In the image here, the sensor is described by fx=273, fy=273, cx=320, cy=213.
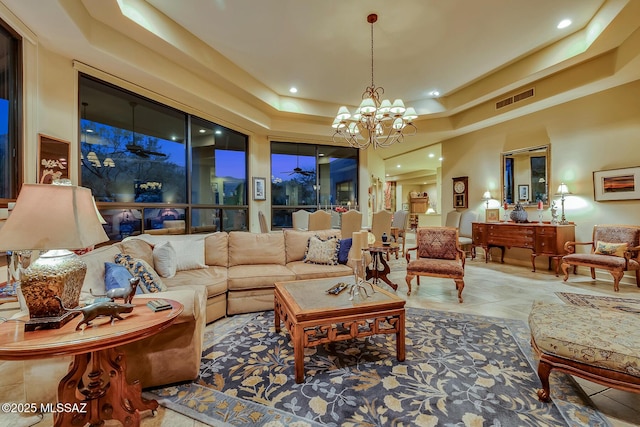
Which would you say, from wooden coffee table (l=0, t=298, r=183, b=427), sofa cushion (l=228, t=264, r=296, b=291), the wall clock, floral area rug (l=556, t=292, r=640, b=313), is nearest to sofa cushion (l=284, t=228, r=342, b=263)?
sofa cushion (l=228, t=264, r=296, b=291)

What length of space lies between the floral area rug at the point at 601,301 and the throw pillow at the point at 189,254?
4.54 metres

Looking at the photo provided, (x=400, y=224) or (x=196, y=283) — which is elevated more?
(x=400, y=224)

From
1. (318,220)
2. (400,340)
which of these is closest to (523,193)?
(318,220)

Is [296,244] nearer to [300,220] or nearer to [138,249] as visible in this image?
[138,249]

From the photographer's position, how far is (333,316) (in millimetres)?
1958

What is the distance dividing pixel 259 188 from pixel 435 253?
4.36m

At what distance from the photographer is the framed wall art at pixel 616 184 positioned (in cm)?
413

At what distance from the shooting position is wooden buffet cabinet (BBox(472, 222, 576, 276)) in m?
4.70

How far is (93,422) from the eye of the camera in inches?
53.9

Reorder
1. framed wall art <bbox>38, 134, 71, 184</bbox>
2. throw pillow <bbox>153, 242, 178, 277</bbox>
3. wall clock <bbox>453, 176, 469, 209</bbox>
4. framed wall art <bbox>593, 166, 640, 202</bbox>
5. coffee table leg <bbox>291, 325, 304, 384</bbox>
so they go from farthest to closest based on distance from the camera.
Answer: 1. wall clock <bbox>453, 176, 469, 209</bbox>
2. framed wall art <bbox>593, 166, 640, 202</bbox>
3. framed wall art <bbox>38, 134, 71, 184</bbox>
4. throw pillow <bbox>153, 242, 178, 277</bbox>
5. coffee table leg <bbox>291, 325, 304, 384</bbox>

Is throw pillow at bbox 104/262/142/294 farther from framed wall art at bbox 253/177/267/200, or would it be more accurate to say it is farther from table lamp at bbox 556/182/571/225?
table lamp at bbox 556/182/571/225

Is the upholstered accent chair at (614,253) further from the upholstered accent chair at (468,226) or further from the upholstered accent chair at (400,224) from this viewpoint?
the upholstered accent chair at (400,224)

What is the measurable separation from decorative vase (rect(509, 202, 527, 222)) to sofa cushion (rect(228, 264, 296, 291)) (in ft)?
15.7

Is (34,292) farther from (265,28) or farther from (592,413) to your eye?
(265,28)
